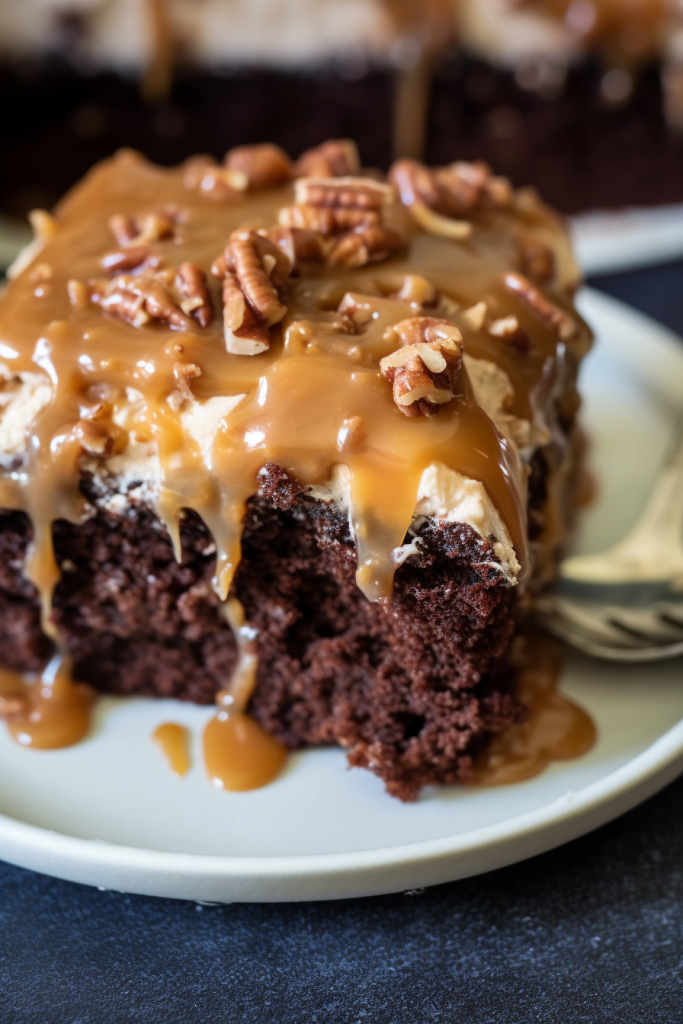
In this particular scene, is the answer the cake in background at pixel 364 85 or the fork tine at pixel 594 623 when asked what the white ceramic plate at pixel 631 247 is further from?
the fork tine at pixel 594 623

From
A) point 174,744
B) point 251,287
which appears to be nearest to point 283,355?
point 251,287

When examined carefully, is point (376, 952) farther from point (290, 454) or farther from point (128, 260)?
point (128, 260)

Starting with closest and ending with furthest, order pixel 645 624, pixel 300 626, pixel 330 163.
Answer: pixel 300 626 < pixel 645 624 < pixel 330 163

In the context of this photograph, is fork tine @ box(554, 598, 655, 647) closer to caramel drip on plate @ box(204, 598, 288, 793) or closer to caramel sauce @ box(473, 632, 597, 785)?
caramel sauce @ box(473, 632, 597, 785)


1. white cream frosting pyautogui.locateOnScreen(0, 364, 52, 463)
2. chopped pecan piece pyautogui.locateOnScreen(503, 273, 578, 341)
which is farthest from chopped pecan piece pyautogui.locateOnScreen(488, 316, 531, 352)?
white cream frosting pyautogui.locateOnScreen(0, 364, 52, 463)

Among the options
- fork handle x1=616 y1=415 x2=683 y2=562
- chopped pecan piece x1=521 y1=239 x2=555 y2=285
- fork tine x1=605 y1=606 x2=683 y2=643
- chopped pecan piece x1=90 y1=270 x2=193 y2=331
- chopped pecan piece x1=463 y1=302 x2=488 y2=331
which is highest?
chopped pecan piece x1=90 y1=270 x2=193 y2=331

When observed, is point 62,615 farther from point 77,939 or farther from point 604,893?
point 604,893

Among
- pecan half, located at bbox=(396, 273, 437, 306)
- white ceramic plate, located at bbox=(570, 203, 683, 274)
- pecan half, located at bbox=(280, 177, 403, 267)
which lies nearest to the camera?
pecan half, located at bbox=(396, 273, 437, 306)
